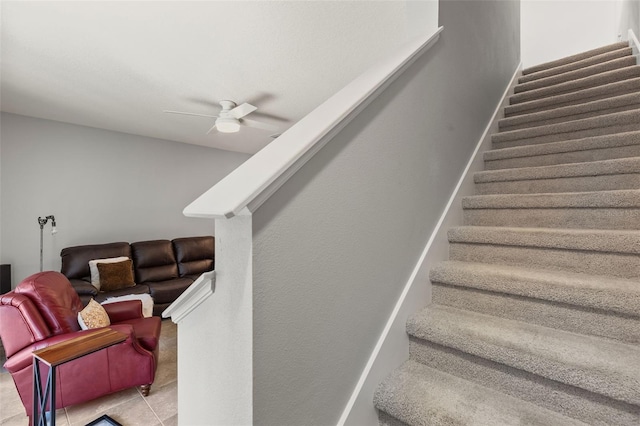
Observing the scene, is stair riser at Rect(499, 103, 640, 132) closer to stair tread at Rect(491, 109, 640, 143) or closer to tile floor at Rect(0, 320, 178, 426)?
stair tread at Rect(491, 109, 640, 143)

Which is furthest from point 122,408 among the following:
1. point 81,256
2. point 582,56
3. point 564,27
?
Result: point 564,27

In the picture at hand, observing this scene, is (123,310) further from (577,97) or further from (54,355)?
(577,97)

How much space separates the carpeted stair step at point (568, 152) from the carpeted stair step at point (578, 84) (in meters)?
1.06

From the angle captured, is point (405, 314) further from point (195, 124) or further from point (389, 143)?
point (195, 124)

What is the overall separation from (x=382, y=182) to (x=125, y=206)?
4.56 m

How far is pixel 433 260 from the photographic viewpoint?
150 centimetres

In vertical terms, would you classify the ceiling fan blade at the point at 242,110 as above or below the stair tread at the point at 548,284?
above

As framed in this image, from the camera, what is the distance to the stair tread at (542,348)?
2.94 feet

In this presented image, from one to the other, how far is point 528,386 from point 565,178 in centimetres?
126

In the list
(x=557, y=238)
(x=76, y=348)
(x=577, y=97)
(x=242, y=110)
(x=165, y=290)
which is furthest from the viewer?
(x=165, y=290)

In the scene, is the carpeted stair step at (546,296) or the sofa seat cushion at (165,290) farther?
the sofa seat cushion at (165,290)

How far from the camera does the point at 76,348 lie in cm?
156

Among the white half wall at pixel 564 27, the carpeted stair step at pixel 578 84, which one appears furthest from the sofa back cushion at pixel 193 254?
the white half wall at pixel 564 27

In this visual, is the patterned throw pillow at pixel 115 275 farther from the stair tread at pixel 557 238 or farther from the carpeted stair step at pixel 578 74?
the carpeted stair step at pixel 578 74
